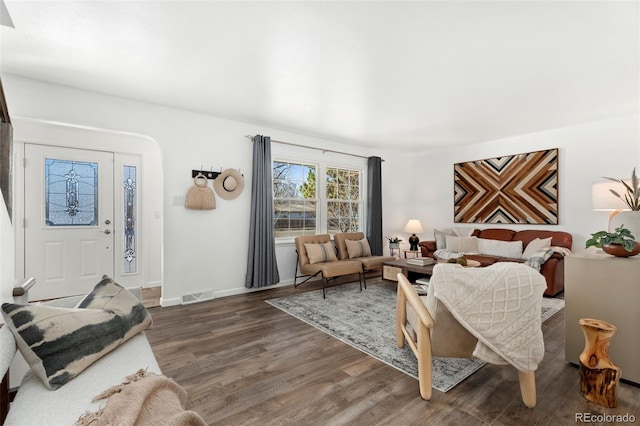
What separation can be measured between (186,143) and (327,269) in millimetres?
2523

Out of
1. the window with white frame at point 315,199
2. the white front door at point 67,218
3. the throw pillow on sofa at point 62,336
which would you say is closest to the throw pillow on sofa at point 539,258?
the window with white frame at point 315,199

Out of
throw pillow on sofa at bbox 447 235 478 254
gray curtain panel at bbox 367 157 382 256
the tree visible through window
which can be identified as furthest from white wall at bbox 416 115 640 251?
the tree visible through window

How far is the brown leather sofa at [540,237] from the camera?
399 centimetres

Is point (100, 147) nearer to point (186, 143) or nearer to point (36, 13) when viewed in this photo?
point (186, 143)

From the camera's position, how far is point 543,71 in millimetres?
2799

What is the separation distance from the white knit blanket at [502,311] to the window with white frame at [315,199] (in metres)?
3.47

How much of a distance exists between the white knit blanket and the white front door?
183 inches

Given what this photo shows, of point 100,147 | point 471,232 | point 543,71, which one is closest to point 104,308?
point 100,147

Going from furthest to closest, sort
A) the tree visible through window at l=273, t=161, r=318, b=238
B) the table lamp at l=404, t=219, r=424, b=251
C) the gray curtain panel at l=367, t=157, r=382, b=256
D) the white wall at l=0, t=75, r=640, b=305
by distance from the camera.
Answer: the table lamp at l=404, t=219, r=424, b=251, the gray curtain panel at l=367, t=157, r=382, b=256, the tree visible through window at l=273, t=161, r=318, b=238, the white wall at l=0, t=75, r=640, b=305

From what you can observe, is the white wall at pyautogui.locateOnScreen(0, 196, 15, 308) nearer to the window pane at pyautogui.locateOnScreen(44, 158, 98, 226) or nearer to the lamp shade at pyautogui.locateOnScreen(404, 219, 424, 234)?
the window pane at pyautogui.locateOnScreen(44, 158, 98, 226)

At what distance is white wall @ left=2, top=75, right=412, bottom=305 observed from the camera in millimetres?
3096

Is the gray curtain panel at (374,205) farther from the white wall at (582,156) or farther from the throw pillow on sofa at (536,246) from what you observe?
the throw pillow on sofa at (536,246)

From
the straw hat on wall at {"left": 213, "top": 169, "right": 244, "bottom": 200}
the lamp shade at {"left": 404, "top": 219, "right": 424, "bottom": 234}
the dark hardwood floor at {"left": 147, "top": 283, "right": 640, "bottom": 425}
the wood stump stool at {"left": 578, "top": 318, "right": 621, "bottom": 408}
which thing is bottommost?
the dark hardwood floor at {"left": 147, "top": 283, "right": 640, "bottom": 425}

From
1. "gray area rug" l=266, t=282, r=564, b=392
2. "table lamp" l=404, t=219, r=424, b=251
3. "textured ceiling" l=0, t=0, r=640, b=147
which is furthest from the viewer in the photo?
"table lamp" l=404, t=219, r=424, b=251
